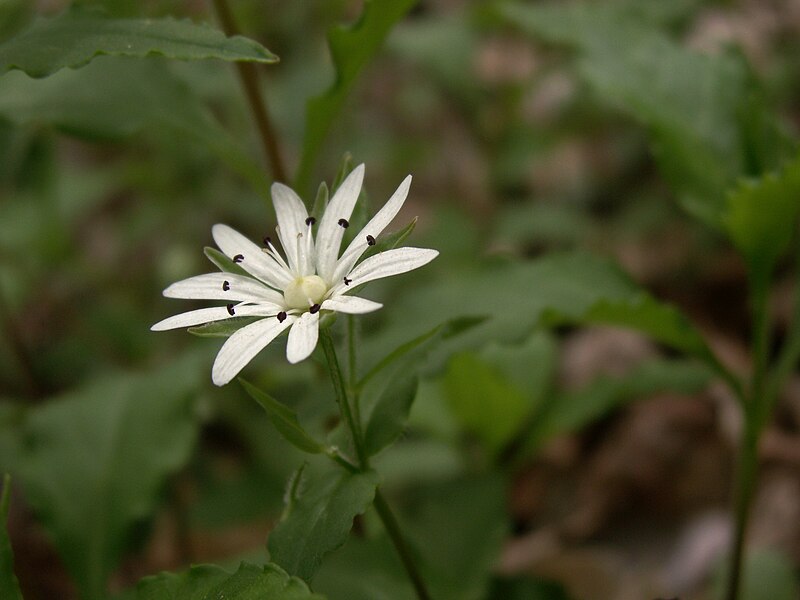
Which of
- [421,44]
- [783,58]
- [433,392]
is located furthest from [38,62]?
[783,58]

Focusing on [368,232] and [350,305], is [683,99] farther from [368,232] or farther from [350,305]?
[350,305]

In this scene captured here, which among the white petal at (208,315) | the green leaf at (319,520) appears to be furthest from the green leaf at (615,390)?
the white petal at (208,315)

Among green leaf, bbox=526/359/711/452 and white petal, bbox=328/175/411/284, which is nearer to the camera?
white petal, bbox=328/175/411/284

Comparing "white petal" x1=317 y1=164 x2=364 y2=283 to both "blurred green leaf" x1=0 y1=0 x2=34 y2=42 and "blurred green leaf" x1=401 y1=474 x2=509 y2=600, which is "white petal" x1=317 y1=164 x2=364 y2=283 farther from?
"blurred green leaf" x1=0 y1=0 x2=34 y2=42

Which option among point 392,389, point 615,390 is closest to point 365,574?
point 392,389

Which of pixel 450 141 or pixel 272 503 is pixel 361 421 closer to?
pixel 272 503

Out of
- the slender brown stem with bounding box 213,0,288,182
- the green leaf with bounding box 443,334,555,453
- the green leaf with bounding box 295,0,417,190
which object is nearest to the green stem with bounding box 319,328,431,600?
the green leaf with bounding box 295,0,417,190
